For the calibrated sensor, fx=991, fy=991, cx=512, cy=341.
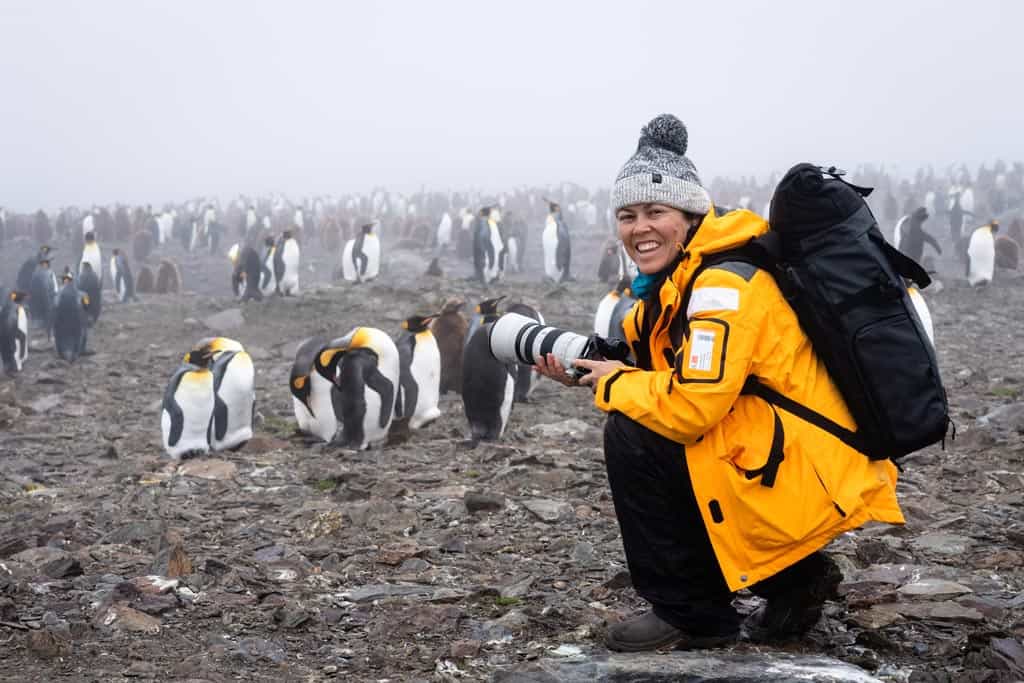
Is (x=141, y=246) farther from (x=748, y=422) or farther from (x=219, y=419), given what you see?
(x=748, y=422)

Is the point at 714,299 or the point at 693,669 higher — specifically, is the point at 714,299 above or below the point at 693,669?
above

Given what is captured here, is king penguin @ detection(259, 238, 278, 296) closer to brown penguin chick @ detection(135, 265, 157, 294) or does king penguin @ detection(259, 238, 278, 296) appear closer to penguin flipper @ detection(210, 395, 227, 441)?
brown penguin chick @ detection(135, 265, 157, 294)

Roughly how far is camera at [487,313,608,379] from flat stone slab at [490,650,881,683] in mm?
737

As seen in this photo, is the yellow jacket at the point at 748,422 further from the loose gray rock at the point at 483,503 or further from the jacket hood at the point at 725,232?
the loose gray rock at the point at 483,503

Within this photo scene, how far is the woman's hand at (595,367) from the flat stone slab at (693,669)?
27.0 inches

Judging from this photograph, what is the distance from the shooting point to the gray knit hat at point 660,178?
2596mm

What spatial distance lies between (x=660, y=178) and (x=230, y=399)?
504 cm

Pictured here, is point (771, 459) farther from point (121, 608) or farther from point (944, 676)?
point (121, 608)

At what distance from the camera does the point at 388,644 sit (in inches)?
118

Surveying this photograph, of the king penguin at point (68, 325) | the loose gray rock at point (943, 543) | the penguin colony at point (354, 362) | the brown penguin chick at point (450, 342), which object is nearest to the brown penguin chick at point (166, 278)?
the penguin colony at point (354, 362)

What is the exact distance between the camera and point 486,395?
6836 mm

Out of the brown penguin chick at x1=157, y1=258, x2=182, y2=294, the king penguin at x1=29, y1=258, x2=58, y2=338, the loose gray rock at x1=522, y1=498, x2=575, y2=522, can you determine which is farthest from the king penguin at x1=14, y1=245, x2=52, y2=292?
the loose gray rock at x1=522, y1=498, x2=575, y2=522

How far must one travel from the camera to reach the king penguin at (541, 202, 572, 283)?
17047 millimetres

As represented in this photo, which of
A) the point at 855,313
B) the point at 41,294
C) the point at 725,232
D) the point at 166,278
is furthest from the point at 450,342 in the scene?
the point at 166,278
